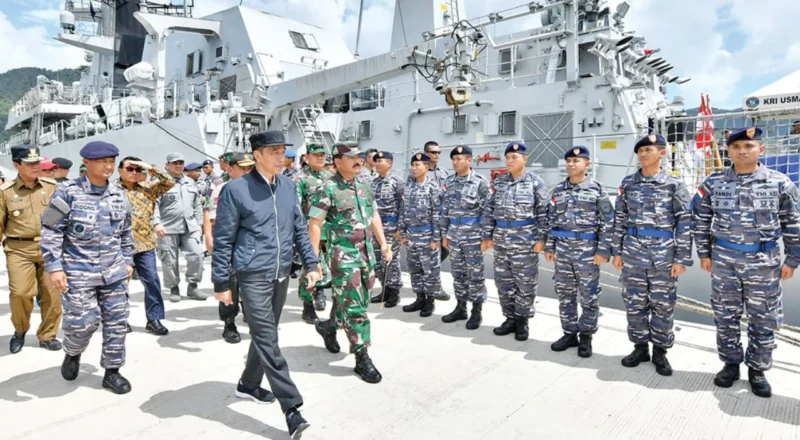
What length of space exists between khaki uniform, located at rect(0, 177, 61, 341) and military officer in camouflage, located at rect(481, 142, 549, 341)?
3.63 metres

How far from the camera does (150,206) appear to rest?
4.44 meters

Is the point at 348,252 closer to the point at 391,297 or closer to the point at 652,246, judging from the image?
the point at 652,246

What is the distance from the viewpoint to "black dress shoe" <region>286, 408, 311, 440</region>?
2293 millimetres

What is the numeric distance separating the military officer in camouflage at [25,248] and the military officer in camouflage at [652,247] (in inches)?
171

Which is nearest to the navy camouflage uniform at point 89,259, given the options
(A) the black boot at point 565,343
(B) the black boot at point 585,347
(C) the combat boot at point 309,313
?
(C) the combat boot at point 309,313

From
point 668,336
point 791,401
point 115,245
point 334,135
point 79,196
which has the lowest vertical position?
point 791,401

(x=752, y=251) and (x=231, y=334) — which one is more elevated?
(x=752, y=251)

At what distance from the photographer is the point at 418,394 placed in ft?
9.68

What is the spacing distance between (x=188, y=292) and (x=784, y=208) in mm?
5516

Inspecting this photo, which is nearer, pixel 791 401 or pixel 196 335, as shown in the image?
pixel 791 401

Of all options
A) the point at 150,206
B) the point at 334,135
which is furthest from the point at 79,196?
the point at 334,135

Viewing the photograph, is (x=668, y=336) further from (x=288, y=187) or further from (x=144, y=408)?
(x=144, y=408)

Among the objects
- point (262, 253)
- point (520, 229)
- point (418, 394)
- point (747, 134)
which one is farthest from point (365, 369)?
point (747, 134)

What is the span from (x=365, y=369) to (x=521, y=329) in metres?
1.52
